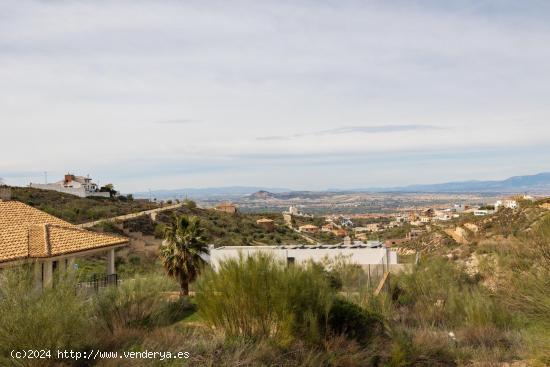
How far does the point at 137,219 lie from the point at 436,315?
124ft

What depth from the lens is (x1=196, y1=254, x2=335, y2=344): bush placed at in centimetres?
1142

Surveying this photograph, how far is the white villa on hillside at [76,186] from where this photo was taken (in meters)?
77.4

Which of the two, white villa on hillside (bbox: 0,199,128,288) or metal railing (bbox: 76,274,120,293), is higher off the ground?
white villa on hillside (bbox: 0,199,128,288)

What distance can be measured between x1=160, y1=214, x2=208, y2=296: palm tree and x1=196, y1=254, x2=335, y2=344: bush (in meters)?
10.4

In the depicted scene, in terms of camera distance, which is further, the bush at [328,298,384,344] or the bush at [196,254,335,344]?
the bush at [328,298,384,344]

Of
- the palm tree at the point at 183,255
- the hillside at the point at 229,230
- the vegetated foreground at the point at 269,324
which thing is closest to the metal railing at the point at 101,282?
the vegetated foreground at the point at 269,324

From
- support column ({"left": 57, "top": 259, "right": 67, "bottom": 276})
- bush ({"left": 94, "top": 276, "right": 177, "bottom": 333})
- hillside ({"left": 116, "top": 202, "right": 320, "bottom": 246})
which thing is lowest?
hillside ({"left": 116, "top": 202, "right": 320, "bottom": 246})

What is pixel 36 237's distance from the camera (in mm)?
17297

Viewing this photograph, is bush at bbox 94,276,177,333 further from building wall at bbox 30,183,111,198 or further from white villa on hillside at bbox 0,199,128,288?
building wall at bbox 30,183,111,198

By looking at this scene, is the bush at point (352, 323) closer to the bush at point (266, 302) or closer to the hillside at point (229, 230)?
the bush at point (266, 302)

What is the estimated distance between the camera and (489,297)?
17031 mm

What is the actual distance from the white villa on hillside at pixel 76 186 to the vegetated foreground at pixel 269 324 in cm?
6633

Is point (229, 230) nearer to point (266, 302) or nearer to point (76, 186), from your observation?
point (76, 186)

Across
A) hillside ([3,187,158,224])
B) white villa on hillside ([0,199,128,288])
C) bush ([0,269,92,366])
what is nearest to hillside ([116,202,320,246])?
hillside ([3,187,158,224])
